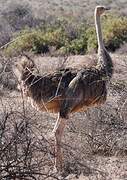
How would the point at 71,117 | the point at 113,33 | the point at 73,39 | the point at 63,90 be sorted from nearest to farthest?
the point at 63,90 → the point at 71,117 → the point at 113,33 → the point at 73,39

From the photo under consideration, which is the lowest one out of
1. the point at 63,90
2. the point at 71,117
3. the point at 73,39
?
the point at 73,39

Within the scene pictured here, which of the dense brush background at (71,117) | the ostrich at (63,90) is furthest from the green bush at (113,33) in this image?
the ostrich at (63,90)

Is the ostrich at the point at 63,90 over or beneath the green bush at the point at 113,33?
over

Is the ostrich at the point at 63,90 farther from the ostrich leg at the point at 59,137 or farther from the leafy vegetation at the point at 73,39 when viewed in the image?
the leafy vegetation at the point at 73,39

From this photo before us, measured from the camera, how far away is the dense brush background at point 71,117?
4156 millimetres

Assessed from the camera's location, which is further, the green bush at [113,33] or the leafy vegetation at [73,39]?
the green bush at [113,33]

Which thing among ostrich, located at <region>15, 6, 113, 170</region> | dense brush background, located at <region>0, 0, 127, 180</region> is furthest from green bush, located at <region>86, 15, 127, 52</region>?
ostrich, located at <region>15, 6, 113, 170</region>

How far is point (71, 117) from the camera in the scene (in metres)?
7.61

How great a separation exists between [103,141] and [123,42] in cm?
1110

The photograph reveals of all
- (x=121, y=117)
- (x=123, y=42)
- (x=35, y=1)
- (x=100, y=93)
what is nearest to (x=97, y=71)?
(x=100, y=93)

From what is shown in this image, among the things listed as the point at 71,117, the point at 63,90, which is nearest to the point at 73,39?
the point at 71,117

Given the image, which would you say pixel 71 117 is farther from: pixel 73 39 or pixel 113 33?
pixel 73 39

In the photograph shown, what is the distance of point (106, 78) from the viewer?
247 inches

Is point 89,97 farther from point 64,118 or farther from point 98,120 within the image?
point 98,120
